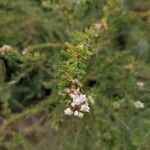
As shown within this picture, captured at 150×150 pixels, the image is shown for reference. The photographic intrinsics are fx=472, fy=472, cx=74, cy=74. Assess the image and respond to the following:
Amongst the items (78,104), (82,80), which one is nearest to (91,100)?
(82,80)

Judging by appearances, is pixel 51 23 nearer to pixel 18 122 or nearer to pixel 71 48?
pixel 18 122

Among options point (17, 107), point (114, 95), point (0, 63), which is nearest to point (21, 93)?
point (17, 107)

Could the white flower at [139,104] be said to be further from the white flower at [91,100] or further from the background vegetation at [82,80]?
the white flower at [91,100]

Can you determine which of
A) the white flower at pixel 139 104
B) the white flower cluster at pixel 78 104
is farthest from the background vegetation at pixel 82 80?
the white flower cluster at pixel 78 104

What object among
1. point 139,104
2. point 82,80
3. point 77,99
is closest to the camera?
point 77,99

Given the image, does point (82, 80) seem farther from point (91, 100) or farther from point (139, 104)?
point (139, 104)

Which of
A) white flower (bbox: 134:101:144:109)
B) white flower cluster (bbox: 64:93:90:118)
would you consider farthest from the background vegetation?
white flower cluster (bbox: 64:93:90:118)

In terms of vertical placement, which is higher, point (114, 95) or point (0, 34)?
point (0, 34)

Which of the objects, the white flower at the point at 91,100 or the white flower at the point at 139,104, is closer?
the white flower at the point at 91,100

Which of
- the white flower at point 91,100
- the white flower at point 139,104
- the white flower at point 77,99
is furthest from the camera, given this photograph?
the white flower at point 139,104
